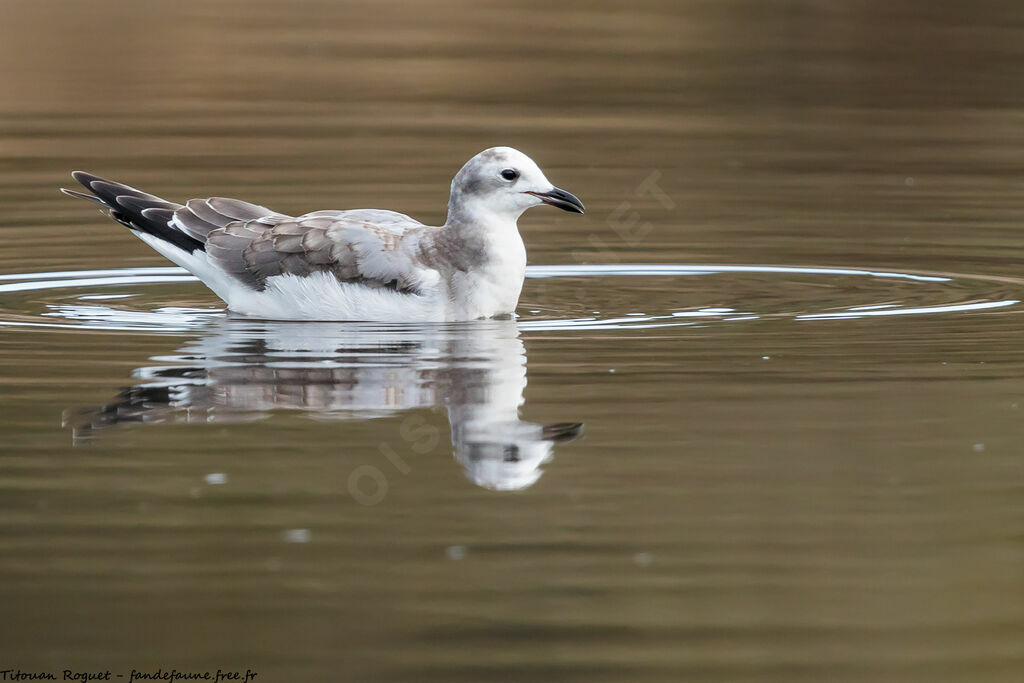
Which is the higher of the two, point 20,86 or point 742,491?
point 20,86

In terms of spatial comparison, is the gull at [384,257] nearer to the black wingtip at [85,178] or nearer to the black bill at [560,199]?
the black bill at [560,199]

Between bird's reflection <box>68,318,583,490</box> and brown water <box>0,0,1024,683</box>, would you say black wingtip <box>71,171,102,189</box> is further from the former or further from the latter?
bird's reflection <box>68,318,583,490</box>

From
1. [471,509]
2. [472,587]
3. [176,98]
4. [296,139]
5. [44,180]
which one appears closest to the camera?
[472,587]

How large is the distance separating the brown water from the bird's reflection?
0.03 metres

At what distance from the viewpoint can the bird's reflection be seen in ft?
29.9

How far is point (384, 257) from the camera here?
1175cm

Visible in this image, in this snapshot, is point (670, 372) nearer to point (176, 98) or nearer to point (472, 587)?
point (472, 587)

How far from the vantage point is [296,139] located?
20953mm

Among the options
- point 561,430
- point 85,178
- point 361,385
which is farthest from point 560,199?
point 85,178

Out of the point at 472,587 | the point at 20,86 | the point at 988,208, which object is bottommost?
the point at 472,587

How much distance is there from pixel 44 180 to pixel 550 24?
16.1 m

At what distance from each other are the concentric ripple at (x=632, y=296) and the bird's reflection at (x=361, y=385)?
785mm

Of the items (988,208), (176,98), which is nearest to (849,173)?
(988,208)

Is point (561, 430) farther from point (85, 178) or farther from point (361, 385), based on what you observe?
point (85, 178)
